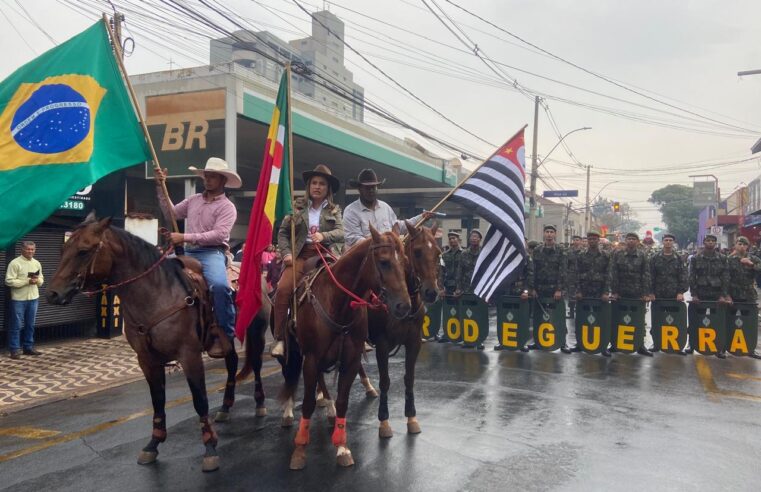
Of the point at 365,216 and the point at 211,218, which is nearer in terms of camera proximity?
the point at 211,218

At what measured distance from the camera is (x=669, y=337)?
32.8 feet

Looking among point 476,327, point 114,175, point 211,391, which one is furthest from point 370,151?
point 211,391

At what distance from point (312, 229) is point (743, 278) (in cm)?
799

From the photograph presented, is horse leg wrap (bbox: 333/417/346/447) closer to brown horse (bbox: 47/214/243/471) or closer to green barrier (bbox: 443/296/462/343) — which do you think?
brown horse (bbox: 47/214/243/471)

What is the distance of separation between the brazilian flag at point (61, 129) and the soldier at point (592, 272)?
799cm

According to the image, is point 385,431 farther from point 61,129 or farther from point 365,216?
point 61,129

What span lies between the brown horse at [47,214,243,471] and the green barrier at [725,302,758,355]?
29.3 feet

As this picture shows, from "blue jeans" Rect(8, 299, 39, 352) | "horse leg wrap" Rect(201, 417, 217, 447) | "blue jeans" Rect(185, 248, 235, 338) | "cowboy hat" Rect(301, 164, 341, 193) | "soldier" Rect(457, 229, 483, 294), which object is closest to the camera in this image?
"horse leg wrap" Rect(201, 417, 217, 447)

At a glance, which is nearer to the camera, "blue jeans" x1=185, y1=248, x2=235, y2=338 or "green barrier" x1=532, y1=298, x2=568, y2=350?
"blue jeans" x1=185, y1=248, x2=235, y2=338

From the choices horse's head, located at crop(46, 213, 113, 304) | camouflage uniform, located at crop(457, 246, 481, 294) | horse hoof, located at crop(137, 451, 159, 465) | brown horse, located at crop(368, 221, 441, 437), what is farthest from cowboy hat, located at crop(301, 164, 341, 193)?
camouflage uniform, located at crop(457, 246, 481, 294)

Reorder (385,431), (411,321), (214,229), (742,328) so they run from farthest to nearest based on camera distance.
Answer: (742,328) < (411,321) < (214,229) < (385,431)

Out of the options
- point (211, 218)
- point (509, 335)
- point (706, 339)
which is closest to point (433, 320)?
point (509, 335)

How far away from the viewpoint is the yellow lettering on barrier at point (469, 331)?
10.8 meters

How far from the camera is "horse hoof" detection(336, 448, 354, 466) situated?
477 centimetres
